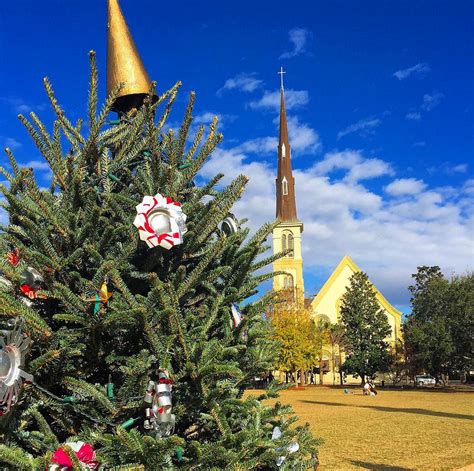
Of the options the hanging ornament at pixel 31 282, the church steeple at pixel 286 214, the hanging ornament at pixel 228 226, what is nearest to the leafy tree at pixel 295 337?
the church steeple at pixel 286 214

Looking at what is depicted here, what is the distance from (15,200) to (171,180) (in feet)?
3.51

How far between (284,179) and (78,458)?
66.4 metres

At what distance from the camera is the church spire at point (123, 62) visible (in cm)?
447

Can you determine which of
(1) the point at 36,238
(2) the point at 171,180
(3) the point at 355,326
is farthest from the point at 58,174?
(3) the point at 355,326

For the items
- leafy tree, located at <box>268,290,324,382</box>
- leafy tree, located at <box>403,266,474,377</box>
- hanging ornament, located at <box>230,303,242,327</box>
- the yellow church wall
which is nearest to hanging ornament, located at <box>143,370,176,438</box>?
hanging ornament, located at <box>230,303,242,327</box>

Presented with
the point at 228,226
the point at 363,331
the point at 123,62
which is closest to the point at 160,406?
the point at 228,226

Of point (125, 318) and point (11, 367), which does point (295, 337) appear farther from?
point (11, 367)

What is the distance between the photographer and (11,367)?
9.07 ft

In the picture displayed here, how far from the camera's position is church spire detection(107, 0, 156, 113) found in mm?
4469

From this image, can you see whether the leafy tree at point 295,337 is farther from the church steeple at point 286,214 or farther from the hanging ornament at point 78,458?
the hanging ornament at point 78,458

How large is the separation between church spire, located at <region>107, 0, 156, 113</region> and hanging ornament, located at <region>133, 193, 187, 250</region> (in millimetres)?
1648

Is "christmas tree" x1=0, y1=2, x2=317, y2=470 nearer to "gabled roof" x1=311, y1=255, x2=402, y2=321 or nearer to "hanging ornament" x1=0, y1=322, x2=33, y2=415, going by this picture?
"hanging ornament" x1=0, y1=322, x2=33, y2=415

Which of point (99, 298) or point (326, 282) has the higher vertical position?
point (326, 282)

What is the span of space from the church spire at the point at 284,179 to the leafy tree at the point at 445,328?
2619 cm
